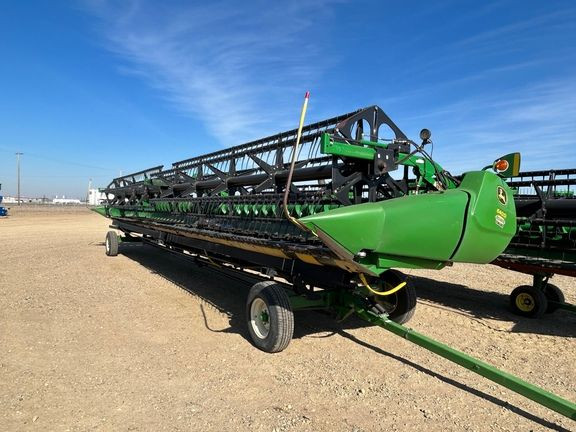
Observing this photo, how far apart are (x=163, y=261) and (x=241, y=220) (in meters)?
5.98

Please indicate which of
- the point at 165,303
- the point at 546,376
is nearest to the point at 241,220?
the point at 165,303

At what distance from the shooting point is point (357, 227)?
3.53m

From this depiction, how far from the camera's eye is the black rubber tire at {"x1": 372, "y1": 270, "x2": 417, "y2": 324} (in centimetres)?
533

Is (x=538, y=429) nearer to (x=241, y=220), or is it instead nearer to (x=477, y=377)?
(x=477, y=377)

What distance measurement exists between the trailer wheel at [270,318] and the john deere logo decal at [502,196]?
2.37 metres

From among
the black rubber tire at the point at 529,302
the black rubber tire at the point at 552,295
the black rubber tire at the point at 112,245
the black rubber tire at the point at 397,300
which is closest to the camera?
the black rubber tire at the point at 397,300

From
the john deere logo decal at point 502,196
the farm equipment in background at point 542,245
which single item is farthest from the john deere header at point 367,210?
the farm equipment in background at point 542,245

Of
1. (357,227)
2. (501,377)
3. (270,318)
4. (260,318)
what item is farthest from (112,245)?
(501,377)

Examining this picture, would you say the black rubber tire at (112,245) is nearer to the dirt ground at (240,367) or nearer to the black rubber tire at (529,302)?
the dirt ground at (240,367)

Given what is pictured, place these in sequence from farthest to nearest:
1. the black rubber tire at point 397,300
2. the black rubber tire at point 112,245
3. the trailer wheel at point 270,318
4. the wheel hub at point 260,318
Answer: the black rubber tire at point 112,245 → the black rubber tire at point 397,300 → the wheel hub at point 260,318 → the trailer wheel at point 270,318

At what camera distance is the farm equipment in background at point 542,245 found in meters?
6.12

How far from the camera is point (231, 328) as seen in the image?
545 cm

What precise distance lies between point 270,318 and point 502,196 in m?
2.65

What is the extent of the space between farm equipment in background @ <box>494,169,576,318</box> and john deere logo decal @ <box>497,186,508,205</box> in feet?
7.76
